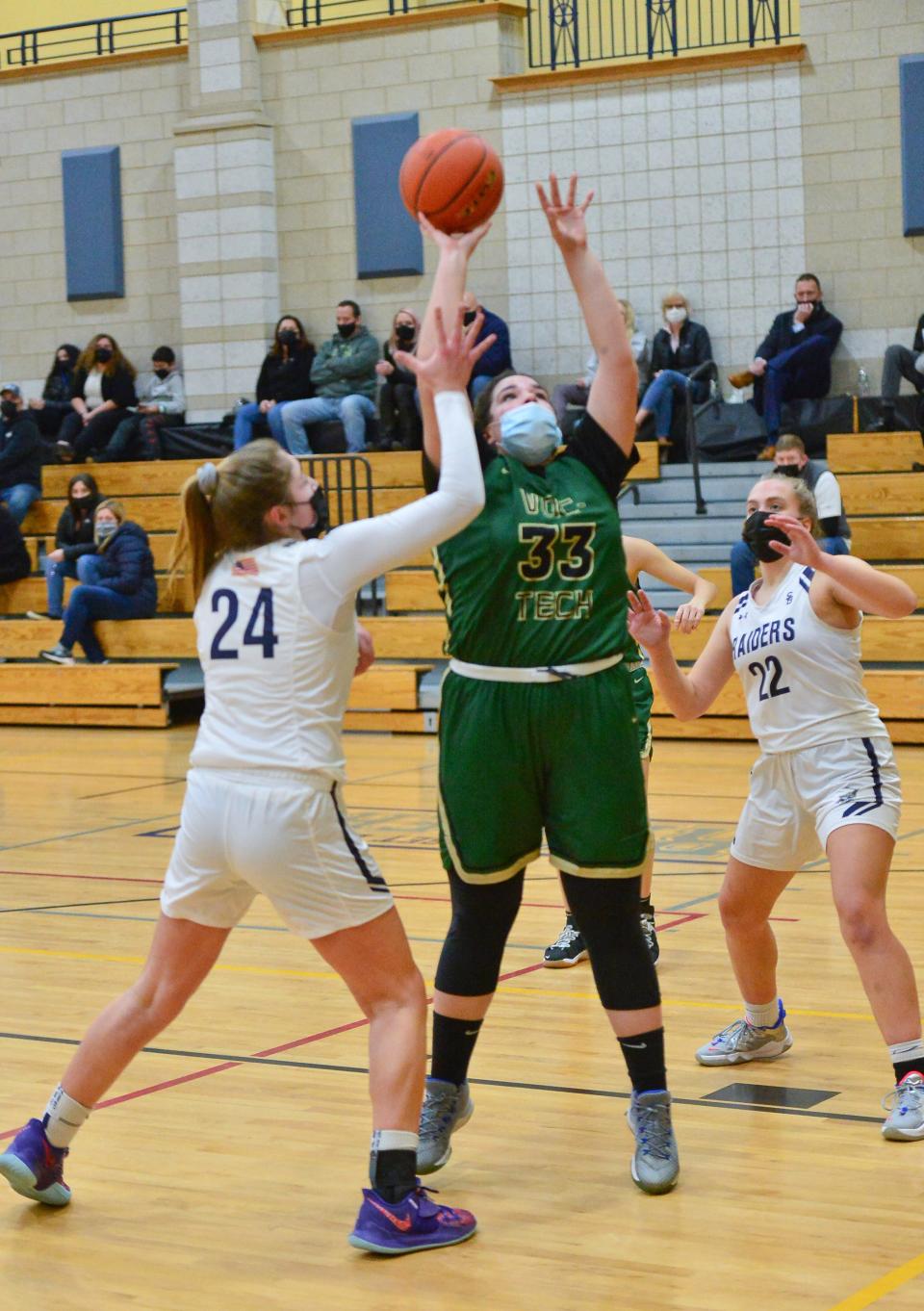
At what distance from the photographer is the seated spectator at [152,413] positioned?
15078 millimetres

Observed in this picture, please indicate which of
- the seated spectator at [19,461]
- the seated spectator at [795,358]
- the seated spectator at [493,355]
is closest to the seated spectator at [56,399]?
the seated spectator at [19,461]

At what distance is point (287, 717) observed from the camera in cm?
328

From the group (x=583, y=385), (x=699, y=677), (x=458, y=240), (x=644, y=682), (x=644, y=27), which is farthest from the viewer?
(x=644, y=27)

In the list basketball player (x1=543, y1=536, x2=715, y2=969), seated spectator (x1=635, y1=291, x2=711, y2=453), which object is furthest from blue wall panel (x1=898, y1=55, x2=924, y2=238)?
basketball player (x1=543, y1=536, x2=715, y2=969)

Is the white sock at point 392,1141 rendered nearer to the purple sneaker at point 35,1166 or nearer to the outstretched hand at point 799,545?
the purple sneaker at point 35,1166

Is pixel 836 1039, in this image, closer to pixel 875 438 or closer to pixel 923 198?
pixel 875 438

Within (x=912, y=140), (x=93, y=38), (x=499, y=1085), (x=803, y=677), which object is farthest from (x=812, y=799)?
(x=93, y=38)

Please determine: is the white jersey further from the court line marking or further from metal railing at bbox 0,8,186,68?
metal railing at bbox 0,8,186,68

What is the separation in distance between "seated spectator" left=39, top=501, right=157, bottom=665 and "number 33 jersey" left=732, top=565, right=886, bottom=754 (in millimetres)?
9073

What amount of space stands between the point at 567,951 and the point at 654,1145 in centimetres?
207

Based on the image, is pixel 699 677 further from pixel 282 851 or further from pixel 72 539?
pixel 72 539

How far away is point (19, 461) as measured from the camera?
1461cm

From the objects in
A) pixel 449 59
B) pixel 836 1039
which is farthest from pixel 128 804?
pixel 449 59

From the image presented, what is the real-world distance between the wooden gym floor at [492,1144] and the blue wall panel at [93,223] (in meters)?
10.6
